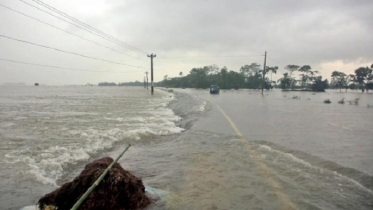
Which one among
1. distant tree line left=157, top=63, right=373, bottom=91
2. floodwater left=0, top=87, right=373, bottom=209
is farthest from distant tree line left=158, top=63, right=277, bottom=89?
floodwater left=0, top=87, right=373, bottom=209

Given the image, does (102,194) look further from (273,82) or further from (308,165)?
(273,82)

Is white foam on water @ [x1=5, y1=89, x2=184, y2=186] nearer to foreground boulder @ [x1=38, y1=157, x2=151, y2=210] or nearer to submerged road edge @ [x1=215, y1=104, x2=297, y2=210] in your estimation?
foreground boulder @ [x1=38, y1=157, x2=151, y2=210]

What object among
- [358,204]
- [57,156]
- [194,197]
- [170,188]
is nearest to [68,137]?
[57,156]

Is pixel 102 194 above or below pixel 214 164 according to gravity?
above

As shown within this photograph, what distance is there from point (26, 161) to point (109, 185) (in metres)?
3.71

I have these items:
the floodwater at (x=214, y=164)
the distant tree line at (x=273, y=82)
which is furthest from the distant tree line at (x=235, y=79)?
the floodwater at (x=214, y=164)

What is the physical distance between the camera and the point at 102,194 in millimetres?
3656

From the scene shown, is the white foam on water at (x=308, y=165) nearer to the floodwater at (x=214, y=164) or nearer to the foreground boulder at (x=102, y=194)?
the floodwater at (x=214, y=164)

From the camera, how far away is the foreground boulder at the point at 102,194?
3.62 metres

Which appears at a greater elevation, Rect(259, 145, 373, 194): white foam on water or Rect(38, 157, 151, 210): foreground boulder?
Rect(38, 157, 151, 210): foreground boulder

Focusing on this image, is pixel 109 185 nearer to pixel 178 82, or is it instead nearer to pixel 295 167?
pixel 295 167

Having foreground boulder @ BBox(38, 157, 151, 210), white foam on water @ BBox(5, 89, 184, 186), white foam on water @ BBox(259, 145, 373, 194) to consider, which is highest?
foreground boulder @ BBox(38, 157, 151, 210)

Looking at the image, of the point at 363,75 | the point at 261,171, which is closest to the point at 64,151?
the point at 261,171

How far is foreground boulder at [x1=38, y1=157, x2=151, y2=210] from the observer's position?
11.9 feet
